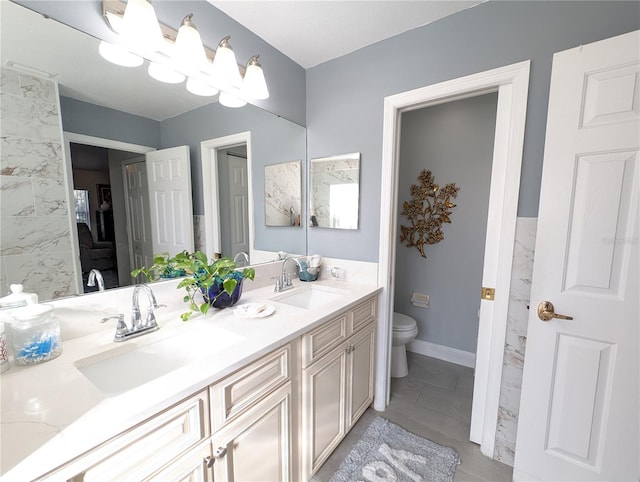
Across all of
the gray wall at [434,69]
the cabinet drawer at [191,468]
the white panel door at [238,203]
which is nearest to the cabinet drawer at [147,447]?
the cabinet drawer at [191,468]

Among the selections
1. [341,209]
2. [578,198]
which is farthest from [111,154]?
[578,198]

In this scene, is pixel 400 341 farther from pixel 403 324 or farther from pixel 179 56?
pixel 179 56

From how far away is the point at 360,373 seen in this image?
1.64m

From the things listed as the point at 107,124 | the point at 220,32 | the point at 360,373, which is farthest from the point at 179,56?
the point at 360,373

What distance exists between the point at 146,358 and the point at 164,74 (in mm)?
1251

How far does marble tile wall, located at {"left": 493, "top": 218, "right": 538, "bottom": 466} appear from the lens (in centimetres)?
132

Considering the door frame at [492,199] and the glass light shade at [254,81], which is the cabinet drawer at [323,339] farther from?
the glass light shade at [254,81]

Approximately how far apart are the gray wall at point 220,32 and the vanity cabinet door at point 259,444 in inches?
59.6

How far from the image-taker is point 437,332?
8.33ft

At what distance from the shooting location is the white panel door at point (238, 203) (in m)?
1.71

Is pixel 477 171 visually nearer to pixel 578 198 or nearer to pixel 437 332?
pixel 578 198

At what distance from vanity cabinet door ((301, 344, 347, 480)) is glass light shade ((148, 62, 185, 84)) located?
1498 mm

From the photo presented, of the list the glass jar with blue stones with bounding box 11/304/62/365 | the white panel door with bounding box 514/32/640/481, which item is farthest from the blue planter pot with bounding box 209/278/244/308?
the white panel door with bounding box 514/32/640/481

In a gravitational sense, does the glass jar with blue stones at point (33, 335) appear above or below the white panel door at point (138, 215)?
below
